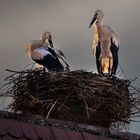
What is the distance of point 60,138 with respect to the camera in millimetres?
4395

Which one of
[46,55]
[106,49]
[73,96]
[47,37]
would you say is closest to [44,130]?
[73,96]

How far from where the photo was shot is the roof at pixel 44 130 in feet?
13.5

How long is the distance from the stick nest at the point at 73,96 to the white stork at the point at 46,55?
145 centimetres

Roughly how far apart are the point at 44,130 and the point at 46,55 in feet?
13.1

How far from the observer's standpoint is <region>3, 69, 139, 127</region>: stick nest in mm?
5965

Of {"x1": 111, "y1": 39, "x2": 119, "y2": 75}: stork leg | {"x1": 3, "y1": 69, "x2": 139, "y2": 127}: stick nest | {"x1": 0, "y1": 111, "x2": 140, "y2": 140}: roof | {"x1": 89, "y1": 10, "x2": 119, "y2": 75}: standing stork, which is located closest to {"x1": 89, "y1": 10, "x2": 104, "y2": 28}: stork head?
{"x1": 89, "y1": 10, "x2": 119, "y2": 75}: standing stork

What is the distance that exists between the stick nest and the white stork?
1.45 m

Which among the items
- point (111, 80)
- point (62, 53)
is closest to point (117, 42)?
point (62, 53)

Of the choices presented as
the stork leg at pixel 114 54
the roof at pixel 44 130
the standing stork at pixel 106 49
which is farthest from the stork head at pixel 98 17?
the roof at pixel 44 130

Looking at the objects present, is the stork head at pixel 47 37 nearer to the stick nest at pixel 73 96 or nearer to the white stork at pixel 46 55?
the white stork at pixel 46 55

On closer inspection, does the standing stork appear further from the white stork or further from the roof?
the roof

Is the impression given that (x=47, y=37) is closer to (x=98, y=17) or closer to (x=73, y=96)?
(x=98, y=17)

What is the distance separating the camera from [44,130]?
14.3 ft

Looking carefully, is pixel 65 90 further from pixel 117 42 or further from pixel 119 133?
pixel 117 42
